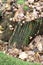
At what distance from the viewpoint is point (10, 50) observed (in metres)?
3.65

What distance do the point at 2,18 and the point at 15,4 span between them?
389 millimetres

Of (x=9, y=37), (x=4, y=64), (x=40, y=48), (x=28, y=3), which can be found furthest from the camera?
(x=28, y=3)

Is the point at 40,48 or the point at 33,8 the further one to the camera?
the point at 33,8

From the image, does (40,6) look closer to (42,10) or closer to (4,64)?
(42,10)

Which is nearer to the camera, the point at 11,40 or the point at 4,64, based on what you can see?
the point at 4,64

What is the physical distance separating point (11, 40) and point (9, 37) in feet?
0.59

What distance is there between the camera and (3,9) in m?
4.67

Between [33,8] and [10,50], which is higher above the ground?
[33,8]

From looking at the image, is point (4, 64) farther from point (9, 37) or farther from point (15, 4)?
point (15, 4)

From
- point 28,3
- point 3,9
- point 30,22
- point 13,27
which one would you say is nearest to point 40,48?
point 30,22

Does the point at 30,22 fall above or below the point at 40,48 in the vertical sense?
above

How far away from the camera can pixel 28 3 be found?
4402mm

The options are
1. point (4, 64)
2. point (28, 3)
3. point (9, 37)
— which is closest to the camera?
point (4, 64)

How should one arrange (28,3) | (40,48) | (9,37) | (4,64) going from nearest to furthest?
1. (4,64)
2. (40,48)
3. (9,37)
4. (28,3)
